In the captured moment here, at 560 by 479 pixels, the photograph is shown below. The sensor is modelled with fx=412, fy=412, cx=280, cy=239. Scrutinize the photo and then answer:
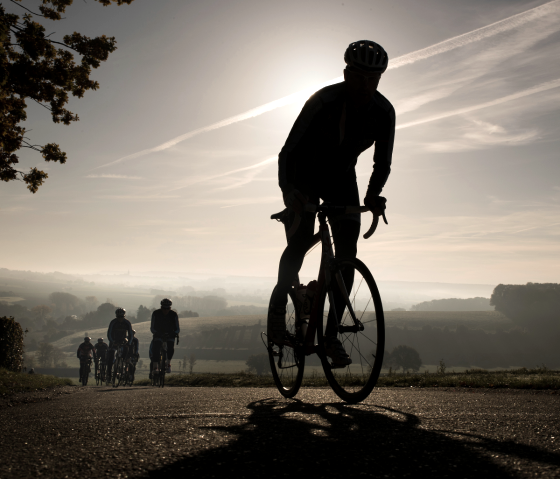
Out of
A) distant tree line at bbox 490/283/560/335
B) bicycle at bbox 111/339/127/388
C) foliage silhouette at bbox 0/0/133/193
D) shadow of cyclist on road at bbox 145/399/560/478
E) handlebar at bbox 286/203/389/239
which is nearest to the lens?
shadow of cyclist on road at bbox 145/399/560/478

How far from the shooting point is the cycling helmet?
3.61 meters

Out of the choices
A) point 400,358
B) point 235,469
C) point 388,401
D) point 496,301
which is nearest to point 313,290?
point 388,401

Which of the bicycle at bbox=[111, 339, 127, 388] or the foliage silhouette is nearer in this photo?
the foliage silhouette

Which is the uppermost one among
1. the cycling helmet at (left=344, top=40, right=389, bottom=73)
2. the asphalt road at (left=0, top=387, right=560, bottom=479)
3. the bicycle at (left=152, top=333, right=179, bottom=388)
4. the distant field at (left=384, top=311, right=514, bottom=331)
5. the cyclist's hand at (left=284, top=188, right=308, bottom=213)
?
the cycling helmet at (left=344, top=40, right=389, bottom=73)

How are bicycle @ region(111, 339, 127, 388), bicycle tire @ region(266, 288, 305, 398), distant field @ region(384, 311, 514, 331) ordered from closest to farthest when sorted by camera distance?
bicycle tire @ region(266, 288, 305, 398) → bicycle @ region(111, 339, 127, 388) → distant field @ region(384, 311, 514, 331)

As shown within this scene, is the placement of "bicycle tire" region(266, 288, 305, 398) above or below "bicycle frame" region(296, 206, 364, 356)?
below

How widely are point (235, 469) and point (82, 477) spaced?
0.62m

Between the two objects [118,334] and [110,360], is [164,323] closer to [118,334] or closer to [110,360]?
[118,334]

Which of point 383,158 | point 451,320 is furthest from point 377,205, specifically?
point 451,320

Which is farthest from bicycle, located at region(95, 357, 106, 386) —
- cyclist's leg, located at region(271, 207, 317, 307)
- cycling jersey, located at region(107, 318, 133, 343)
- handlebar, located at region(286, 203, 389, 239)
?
handlebar, located at region(286, 203, 389, 239)

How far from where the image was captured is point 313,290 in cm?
427

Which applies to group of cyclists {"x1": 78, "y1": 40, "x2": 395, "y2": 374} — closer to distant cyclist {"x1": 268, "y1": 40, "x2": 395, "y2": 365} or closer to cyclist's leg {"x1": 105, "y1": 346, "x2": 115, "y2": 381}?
distant cyclist {"x1": 268, "y1": 40, "x2": 395, "y2": 365}

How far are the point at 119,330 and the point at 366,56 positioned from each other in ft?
49.6

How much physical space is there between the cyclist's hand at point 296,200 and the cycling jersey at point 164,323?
10.9 meters
